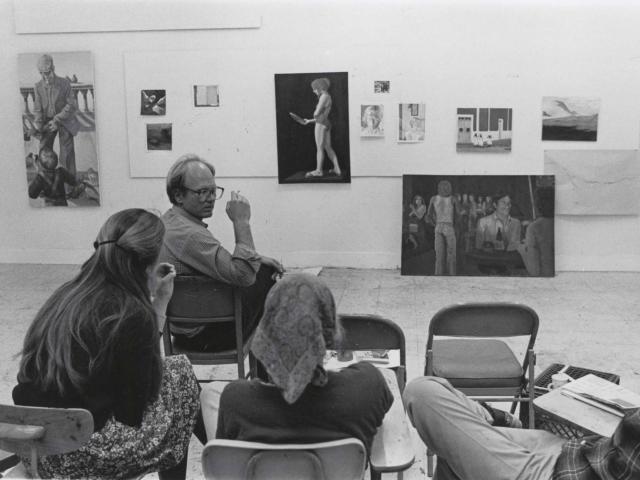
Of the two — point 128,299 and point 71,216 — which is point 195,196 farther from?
point 71,216

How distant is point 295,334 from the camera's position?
70.5 inches

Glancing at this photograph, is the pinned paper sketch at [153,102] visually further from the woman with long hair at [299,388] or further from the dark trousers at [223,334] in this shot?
the woman with long hair at [299,388]

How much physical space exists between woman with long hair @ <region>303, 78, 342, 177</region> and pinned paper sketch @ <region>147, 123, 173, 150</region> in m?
1.33

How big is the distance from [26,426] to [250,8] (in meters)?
5.33

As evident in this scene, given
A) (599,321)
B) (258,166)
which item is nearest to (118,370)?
(599,321)

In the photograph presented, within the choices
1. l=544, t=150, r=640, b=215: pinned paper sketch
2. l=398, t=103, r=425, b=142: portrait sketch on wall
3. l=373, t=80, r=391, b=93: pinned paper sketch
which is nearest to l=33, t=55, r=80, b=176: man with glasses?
l=373, t=80, r=391, b=93: pinned paper sketch

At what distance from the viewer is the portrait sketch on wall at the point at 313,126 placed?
6.49 metres

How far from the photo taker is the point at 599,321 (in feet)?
16.2

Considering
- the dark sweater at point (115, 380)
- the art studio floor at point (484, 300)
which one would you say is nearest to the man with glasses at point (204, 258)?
the art studio floor at point (484, 300)

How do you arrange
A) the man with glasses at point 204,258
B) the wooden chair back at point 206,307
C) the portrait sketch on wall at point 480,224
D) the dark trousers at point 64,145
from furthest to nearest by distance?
1. the dark trousers at point 64,145
2. the portrait sketch on wall at point 480,224
3. the man with glasses at point 204,258
4. the wooden chair back at point 206,307

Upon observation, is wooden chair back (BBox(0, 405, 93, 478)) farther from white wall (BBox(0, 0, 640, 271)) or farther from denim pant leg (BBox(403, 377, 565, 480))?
white wall (BBox(0, 0, 640, 271))

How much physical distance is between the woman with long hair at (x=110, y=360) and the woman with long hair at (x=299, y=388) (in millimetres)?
360

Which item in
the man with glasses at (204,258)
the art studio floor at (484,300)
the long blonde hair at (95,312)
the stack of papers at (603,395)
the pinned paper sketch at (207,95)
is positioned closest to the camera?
the long blonde hair at (95,312)

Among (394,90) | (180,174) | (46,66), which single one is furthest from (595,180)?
(46,66)
